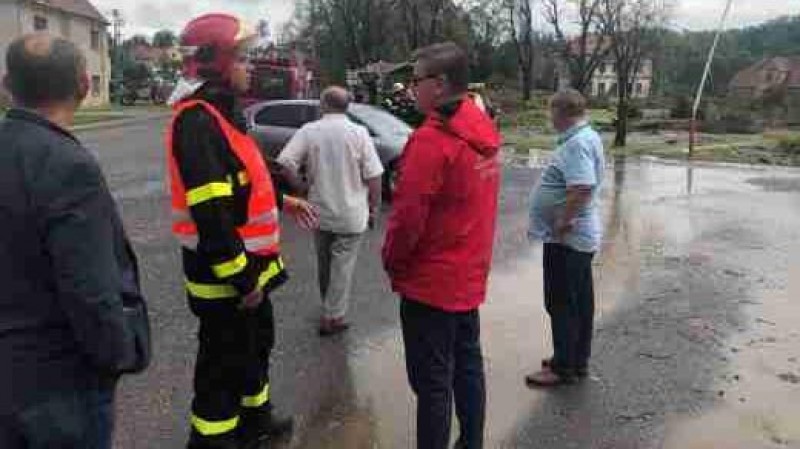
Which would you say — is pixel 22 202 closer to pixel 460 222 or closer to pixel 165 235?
pixel 460 222

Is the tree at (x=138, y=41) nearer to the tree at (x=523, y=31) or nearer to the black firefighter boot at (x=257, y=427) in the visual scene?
the tree at (x=523, y=31)

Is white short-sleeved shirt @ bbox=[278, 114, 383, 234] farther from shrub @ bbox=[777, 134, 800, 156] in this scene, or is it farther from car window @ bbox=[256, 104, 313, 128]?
shrub @ bbox=[777, 134, 800, 156]

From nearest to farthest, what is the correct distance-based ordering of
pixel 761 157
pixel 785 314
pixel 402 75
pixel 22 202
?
pixel 22 202 < pixel 785 314 < pixel 761 157 < pixel 402 75

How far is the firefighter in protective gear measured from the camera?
3646 mm

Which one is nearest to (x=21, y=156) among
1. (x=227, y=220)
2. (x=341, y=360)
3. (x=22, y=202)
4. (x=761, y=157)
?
(x=22, y=202)

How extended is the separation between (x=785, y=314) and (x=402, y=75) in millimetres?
30648

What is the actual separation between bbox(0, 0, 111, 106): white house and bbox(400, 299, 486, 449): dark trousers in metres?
46.8

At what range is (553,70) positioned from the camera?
285ft

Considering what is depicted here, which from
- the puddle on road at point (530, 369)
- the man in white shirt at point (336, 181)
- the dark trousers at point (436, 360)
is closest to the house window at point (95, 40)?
the puddle on road at point (530, 369)

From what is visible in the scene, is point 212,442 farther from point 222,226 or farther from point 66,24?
point 66,24

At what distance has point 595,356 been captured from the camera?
5.84 metres

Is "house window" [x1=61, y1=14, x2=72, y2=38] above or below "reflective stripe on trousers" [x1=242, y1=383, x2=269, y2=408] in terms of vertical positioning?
above

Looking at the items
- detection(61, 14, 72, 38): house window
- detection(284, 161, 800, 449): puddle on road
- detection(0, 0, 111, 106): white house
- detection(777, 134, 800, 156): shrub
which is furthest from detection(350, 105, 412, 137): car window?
detection(61, 14, 72, 38): house window

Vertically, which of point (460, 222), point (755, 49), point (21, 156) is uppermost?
point (755, 49)
